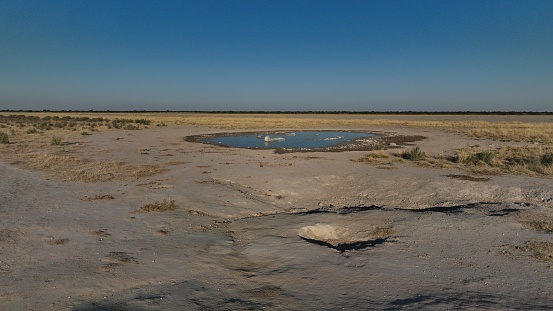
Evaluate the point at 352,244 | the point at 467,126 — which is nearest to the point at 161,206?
the point at 352,244

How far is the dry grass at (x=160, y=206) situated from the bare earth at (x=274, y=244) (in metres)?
0.23

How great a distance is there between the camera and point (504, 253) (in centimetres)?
657

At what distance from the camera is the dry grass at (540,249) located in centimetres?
641

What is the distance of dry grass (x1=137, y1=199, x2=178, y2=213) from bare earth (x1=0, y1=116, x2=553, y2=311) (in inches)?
9.2

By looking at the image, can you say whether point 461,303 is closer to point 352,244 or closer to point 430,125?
point 352,244

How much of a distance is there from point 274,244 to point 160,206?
3806mm

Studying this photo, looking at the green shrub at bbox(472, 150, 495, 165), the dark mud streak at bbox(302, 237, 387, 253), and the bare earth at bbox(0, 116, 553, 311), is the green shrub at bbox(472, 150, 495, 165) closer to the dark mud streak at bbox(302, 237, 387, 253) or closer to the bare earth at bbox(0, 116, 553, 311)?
the bare earth at bbox(0, 116, 553, 311)

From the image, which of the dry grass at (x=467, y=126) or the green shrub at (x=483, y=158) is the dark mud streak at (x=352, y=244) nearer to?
the green shrub at (x=483, y=158)

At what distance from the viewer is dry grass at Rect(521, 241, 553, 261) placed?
6.41m

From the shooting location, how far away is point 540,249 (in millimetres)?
6727

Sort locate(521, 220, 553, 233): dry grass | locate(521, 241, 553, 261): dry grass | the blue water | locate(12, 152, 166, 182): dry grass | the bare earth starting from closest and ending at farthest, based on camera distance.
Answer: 1. the bare earth
2. locate(521, 241, 553, 261): dry grass
3. locate(521, 220, 553, 233): dry grass
4. locate(12, 152, 166, 182): dry grass
5. the blue water

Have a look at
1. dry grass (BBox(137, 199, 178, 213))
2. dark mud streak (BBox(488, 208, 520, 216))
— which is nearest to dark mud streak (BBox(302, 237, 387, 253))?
dark mud streak (BBox(488, 208, 520, 216))

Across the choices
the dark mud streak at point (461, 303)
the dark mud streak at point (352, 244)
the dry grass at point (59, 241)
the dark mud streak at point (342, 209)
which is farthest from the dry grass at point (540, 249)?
the dry grass at point (59, 241)

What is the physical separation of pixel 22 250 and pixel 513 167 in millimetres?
16750
